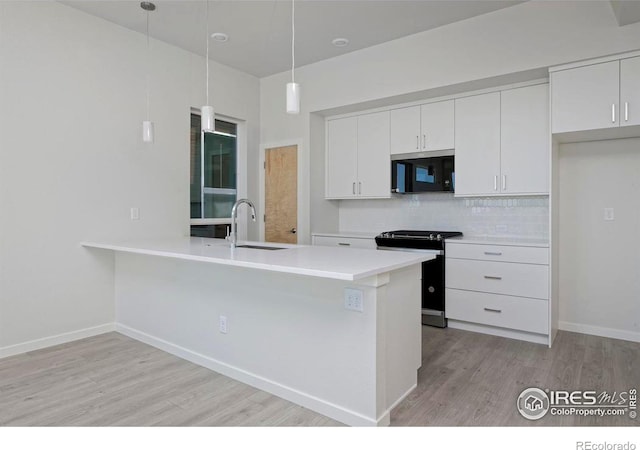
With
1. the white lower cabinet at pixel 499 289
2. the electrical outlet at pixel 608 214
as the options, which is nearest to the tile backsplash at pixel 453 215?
the electrical outlet at pixel 608 214

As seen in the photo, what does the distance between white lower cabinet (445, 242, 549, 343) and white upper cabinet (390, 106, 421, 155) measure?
1.20 meters

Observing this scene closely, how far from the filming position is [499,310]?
3.55m

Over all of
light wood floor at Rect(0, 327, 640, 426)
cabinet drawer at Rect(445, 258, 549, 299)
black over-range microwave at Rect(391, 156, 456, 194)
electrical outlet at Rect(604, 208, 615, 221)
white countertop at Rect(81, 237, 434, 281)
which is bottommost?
light wood floor at Rect(0, 327, 640, 426)

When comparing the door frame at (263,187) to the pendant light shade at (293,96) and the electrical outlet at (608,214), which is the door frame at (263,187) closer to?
the pendant light shade at (293,96)

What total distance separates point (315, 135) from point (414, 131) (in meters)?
1.20

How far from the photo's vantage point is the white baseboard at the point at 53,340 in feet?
10.2

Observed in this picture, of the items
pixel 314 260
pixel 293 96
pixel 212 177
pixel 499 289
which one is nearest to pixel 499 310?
pixel 499 289

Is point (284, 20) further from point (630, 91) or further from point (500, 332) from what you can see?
point (500, 332)

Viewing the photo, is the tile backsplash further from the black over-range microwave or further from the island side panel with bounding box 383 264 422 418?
the island side panel with bounding box 383 264 422 418

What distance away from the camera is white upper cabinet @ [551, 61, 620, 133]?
2994 mm

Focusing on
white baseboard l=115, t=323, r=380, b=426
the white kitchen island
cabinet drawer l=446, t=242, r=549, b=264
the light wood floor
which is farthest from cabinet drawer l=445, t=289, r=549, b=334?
white baseboard l=115, t=323, r=380, b=426

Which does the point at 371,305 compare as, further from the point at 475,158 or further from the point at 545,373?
the point at 475,158

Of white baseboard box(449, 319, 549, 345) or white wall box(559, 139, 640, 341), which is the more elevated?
white wall box(559, 139, 640, 341)

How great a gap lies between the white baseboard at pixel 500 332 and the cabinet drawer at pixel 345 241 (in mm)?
A: 1131
